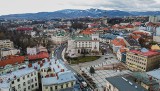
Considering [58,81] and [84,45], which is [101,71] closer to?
[58,81]

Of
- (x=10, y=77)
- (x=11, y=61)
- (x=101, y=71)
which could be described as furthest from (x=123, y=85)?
(x=11, y=61)

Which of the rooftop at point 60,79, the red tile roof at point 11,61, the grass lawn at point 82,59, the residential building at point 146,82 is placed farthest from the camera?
the grass lawn at point 82,59

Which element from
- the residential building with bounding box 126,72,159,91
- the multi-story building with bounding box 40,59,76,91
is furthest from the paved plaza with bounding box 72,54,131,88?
the multi-story building with bounding box 40,59,76,91

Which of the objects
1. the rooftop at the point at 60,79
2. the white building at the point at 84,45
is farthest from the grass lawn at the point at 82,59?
the rooftop at the point at 60,79

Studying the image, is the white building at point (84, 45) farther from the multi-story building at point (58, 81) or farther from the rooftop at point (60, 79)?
the rooftop at point (60, 79)

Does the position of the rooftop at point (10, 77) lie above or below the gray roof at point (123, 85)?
above

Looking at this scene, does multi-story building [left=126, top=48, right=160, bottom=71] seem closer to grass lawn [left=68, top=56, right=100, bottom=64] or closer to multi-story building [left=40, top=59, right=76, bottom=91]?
grass lawn [left=68, top=56, right=100, bottom=64]

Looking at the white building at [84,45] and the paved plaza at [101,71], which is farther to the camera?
the white building at [84,45]

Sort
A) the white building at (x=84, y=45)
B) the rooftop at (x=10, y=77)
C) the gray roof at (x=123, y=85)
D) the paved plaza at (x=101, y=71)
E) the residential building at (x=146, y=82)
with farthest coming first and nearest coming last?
1. the white building at (x=84, y=45)
2. the paved plaza at (x=101, y=71)
3. the residential building at (x=146, y=82)
4. the rooftop at (x=10, y=77)
5. the gray roof at (x=123, y=85)
